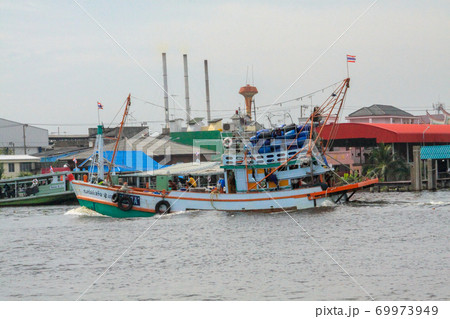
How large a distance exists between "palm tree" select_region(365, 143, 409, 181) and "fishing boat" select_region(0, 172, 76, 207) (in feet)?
79.0

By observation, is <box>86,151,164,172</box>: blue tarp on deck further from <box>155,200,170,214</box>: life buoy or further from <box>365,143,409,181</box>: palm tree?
<box>155,200,170,214</box>: life buoy

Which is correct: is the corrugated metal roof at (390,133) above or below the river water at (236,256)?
above

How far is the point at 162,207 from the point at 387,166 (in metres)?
27.9

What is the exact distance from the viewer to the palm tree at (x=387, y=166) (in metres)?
64.1

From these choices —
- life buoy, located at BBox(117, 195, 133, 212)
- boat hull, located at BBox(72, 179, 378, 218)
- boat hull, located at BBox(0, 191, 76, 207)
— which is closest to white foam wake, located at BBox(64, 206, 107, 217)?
boat hull, located at BBox(72, 179, 378, 218)

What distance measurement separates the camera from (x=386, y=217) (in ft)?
119

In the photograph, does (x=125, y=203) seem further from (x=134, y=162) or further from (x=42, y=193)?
(x=134, y=162)

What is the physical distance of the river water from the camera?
2075cm

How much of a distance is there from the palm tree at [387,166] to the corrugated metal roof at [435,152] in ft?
Result: 8.04

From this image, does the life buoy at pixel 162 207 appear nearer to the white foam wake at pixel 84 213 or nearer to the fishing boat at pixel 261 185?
the fishing boat at pixel 261 185

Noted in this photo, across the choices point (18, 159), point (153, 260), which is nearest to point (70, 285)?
point (153, 260)

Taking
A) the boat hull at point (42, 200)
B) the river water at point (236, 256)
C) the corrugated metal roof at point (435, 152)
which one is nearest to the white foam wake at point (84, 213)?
the river water at point (236, 256)
